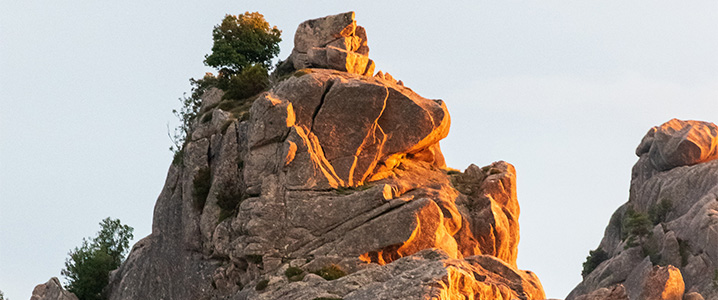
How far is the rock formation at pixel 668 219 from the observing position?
110750 mm

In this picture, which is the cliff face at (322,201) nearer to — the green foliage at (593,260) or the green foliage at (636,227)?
the green foliage at (636,227)

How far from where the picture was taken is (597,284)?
11769cm

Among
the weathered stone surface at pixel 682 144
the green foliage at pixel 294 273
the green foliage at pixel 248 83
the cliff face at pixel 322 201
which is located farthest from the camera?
the weathered stone surface at pixel 682 144

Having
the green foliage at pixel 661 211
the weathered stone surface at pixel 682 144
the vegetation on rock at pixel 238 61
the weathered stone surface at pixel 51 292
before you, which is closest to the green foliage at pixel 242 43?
the vegetation on rock at pixel 238 61

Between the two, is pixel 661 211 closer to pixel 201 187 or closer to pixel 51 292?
pixel 201 187

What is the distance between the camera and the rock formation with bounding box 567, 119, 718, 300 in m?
111

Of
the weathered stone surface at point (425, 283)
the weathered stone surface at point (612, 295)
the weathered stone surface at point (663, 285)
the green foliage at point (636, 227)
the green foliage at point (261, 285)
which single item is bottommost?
the weathered stone surface at point (663, 285)

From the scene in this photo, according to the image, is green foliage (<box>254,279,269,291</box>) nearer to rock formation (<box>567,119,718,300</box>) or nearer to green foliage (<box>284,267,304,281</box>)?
green foliage (<box>284,267,304,281</box>)

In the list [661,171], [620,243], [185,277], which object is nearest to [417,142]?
[185,277]

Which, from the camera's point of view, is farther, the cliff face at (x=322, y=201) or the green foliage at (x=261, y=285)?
the cliff face at (x=322, y=201)

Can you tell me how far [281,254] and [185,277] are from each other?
8.82 m

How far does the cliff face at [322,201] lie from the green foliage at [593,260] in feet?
169

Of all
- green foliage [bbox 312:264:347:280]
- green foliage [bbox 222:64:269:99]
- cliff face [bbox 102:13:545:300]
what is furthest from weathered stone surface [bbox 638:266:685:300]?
green foliage [bbox 222:64:269:99]

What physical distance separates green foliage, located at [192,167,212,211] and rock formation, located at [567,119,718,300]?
3626cm
